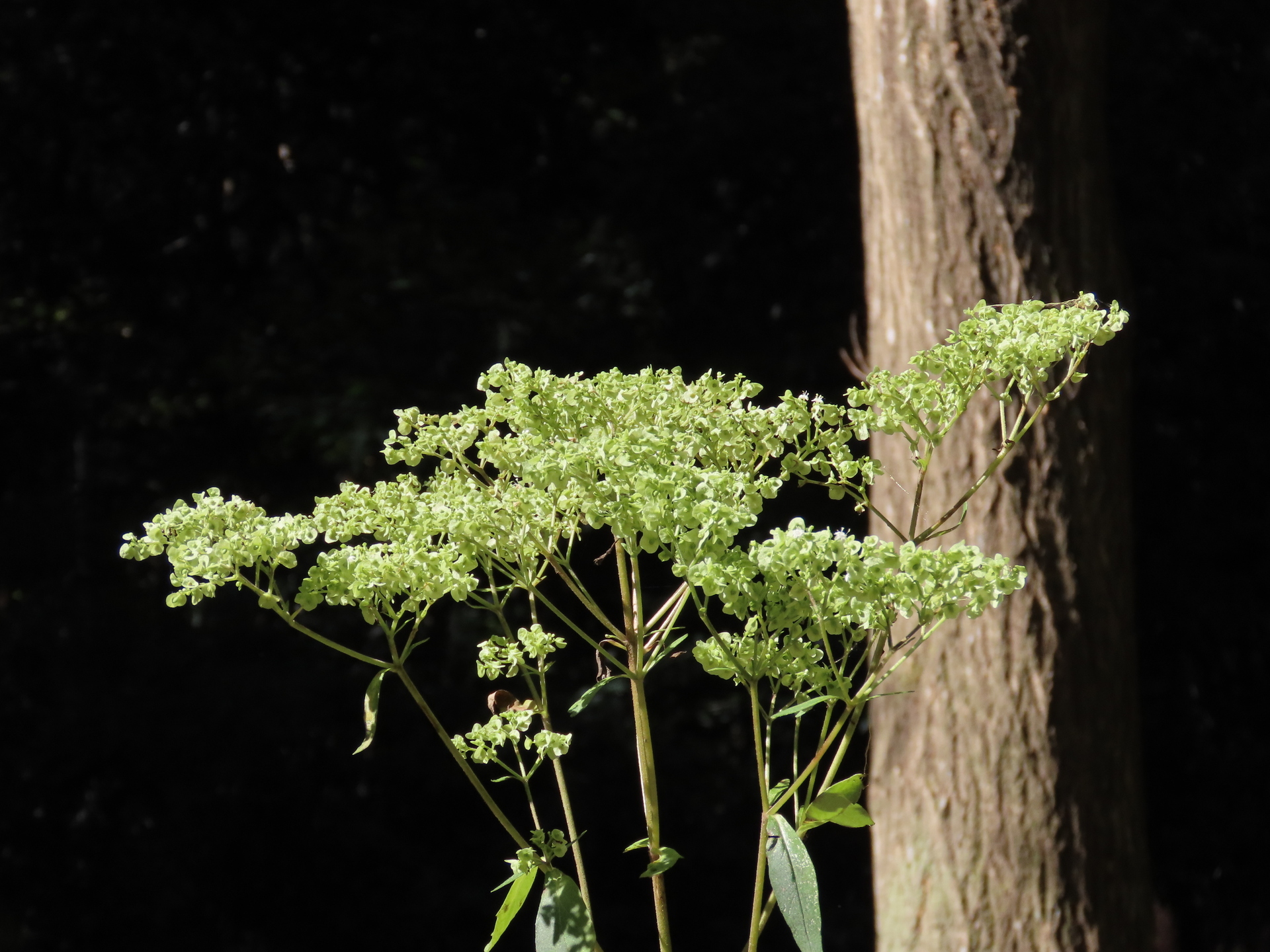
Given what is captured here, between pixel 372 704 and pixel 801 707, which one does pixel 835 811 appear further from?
pixel 372 704

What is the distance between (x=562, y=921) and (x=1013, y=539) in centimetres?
120

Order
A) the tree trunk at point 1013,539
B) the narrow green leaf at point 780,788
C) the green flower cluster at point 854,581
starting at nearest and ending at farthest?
the green flower cluster at point 854,581 < the narrow green leaf at point 780,788 < the tree trunk at point 1013,539

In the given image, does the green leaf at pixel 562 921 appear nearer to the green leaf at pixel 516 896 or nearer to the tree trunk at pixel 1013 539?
the green leaf at pixel 516 896

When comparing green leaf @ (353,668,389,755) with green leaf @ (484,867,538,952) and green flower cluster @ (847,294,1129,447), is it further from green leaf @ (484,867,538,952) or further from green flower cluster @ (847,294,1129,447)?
green flower cluster @ (847,294,1129,447)

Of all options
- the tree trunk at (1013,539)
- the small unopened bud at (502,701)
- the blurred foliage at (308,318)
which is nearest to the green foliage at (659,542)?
the small unopened bud at (502,701)

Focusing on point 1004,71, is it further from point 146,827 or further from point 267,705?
point 146,827

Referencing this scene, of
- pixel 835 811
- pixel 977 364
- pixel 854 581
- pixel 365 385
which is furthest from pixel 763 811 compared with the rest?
pixel 365 385

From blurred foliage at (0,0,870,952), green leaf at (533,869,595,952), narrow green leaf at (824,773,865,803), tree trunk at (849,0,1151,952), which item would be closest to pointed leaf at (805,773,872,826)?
narrow green leaf at (824,773,865,803)

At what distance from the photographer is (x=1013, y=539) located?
1.67 meters

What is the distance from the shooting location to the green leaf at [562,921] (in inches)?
23.7

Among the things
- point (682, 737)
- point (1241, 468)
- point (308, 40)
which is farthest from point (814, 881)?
point (308, 40)

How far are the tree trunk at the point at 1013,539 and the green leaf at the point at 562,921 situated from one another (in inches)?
44.2

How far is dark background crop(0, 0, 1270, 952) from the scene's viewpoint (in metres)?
→ 2.83

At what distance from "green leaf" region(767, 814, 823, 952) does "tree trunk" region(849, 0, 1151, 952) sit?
1108mm
